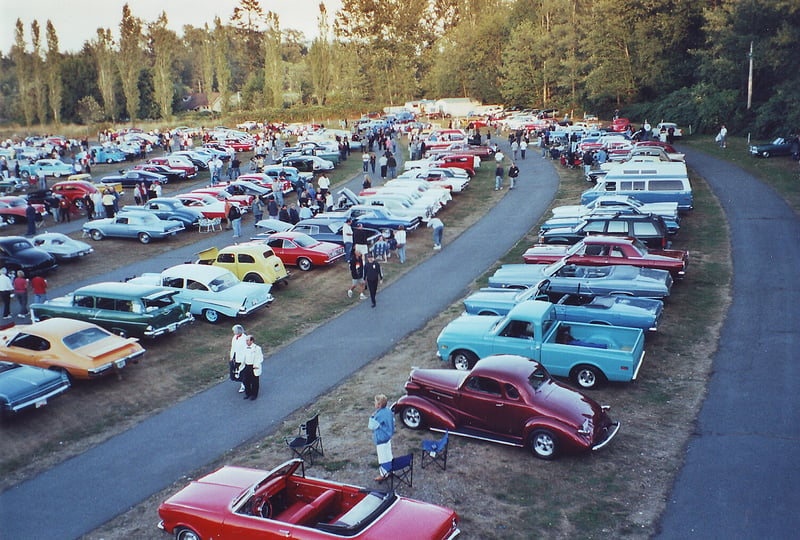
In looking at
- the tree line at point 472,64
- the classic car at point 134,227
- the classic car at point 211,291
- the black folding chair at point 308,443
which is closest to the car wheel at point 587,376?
the black folding chair at point 308,443

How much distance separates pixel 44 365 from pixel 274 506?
8404mm

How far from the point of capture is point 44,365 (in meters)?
14.3

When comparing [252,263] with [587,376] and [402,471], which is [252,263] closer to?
[587,376]

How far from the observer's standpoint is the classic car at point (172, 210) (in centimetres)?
2969

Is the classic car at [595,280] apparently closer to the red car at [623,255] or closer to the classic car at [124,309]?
the red car at [623,255]

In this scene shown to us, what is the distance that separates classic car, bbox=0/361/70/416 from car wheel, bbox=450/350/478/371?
310 inches

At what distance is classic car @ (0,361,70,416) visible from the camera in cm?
1243

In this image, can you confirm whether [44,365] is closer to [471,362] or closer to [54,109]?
[471,362]

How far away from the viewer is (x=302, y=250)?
24.0 m

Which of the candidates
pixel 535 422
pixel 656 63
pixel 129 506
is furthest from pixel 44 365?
pixel 656 63

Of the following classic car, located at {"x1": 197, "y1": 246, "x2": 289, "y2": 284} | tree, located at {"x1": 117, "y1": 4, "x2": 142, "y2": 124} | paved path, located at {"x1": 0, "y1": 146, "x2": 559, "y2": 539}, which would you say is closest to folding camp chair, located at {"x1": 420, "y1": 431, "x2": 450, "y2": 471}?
paved path, located at {"x1": 0, "y1": 146, "x2": 559, "y2": 539}

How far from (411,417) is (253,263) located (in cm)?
1128

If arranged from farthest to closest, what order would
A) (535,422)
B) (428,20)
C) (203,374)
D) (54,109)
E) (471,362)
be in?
(428,20) < (54,109) < (203,374) < (471,362) < (535,422)

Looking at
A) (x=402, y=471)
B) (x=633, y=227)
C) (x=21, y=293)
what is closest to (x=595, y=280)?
(x=633, y=227)
